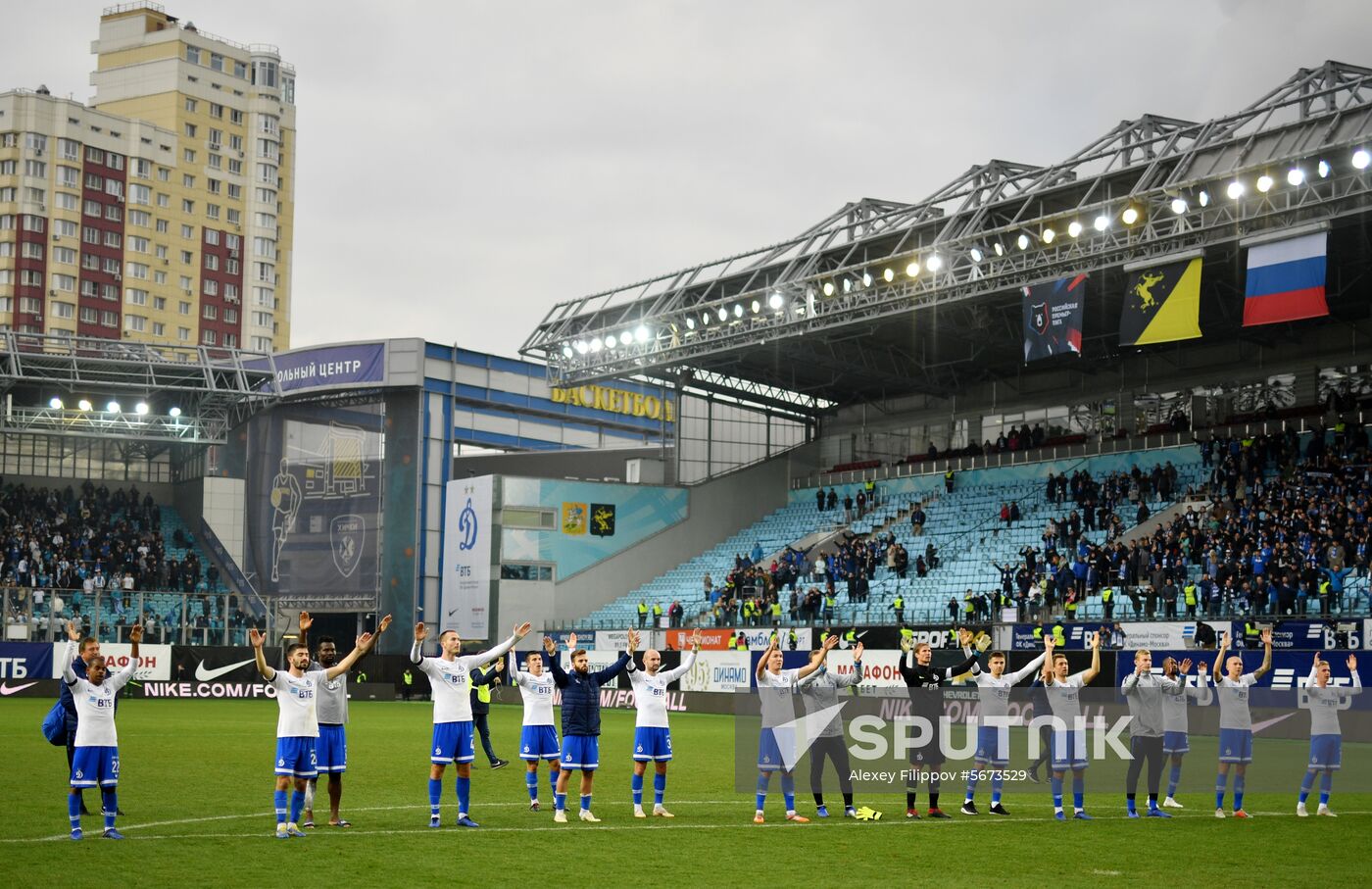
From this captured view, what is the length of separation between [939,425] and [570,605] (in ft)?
54.9

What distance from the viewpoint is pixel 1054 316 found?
38625 mm

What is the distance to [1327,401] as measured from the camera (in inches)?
1786

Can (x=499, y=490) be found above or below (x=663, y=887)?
above

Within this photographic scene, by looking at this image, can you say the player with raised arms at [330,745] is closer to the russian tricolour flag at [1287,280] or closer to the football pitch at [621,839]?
the football pitch at [621,839]

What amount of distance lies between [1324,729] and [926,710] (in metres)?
5.47

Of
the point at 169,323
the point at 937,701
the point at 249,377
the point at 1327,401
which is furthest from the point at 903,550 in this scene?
the point at 169,323

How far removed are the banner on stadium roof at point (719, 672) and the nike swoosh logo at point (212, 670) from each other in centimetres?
1576

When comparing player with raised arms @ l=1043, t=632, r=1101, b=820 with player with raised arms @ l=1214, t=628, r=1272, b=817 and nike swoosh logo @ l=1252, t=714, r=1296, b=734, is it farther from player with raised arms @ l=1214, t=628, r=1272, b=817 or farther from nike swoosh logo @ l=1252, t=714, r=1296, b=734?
nike swoosh logo @ l=1252, t=714, r=1296, b=734

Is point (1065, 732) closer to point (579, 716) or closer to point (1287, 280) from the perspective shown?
point (579, 716)

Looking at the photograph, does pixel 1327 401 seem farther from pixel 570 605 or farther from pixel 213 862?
pixel 213 862

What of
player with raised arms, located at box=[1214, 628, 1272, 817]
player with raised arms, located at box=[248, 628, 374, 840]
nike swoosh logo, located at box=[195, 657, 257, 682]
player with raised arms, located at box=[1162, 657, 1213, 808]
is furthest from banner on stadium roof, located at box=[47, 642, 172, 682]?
player with raised arms, located at box=[1214, 628, 1272, 817]

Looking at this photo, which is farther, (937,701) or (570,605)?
(570,605)

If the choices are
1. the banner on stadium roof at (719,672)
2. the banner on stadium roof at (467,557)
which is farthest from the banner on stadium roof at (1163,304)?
the banner on stadium roof at (467,557)

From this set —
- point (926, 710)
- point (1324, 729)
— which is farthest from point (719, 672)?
point (926, 710)
